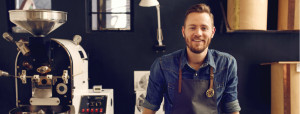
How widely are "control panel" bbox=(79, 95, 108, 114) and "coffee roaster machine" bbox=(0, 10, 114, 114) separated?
0.25ft

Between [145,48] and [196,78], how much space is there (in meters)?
1.15

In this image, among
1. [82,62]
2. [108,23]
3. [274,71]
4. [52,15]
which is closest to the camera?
[52,15]

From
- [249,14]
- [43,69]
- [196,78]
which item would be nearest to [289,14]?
[249,14]

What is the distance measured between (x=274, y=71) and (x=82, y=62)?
6.31 feet

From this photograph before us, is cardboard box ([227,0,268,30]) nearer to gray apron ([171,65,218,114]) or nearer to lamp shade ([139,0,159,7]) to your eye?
lamp shade ([139,0,159,7])

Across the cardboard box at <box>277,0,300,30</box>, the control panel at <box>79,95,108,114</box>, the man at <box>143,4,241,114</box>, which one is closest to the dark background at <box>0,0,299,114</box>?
the cardboard box at <box>277,0,300,30</box>

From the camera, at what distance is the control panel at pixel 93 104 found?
2.09 meters

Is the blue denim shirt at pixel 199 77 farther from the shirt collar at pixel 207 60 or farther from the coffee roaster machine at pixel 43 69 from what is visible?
the coffee roaster machine at pixel 43 69

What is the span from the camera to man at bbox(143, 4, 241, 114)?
1.51 m

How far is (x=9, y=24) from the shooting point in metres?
2.68

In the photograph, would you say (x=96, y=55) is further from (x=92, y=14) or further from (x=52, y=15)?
(x=52, y=15)

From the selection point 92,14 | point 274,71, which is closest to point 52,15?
point 92,14

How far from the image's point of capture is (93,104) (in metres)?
2.13

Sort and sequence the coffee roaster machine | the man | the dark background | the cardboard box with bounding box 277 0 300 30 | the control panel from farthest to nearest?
the dark background, the cardboard box with bounding box 277 0 300 30, the control panel, the coffee roaster machine, the man
